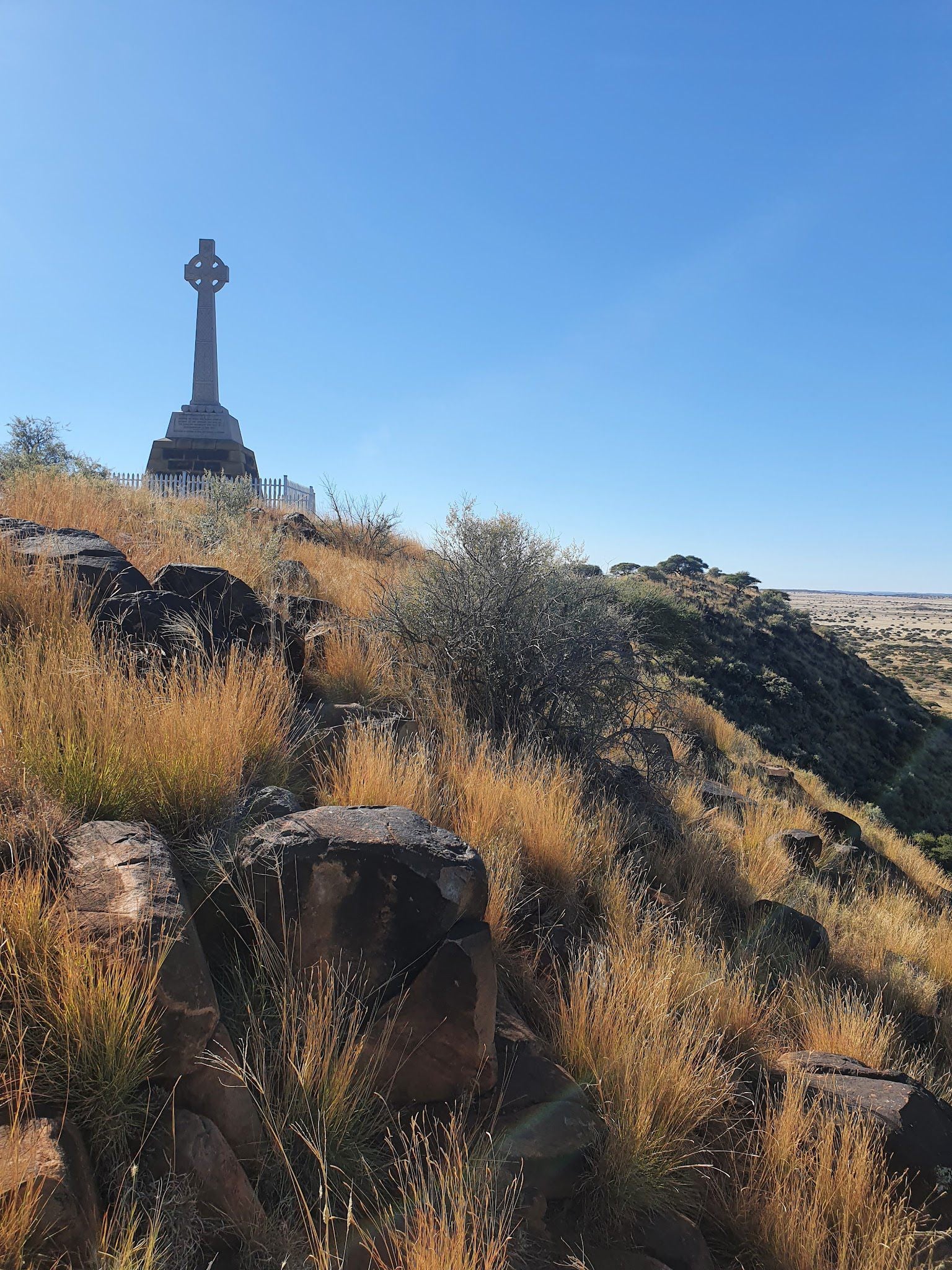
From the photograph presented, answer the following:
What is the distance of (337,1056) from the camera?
2.29 metres

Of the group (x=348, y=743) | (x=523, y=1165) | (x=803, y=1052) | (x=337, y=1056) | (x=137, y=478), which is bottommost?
(x=803, y=1052)

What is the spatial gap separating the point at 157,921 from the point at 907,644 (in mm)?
91869

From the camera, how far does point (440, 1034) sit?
8.25 ft

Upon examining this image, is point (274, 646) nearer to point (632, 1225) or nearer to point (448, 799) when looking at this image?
point (448, 799)

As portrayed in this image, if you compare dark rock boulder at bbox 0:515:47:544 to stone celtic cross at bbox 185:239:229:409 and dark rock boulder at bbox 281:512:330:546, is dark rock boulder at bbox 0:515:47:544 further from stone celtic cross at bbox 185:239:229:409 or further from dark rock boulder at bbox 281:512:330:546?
stone celtic cross at bbox 185:239:229:409

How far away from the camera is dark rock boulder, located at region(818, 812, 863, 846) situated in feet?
29.8

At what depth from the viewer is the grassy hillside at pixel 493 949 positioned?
1.93 meters

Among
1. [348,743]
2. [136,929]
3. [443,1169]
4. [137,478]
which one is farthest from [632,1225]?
[137,478]

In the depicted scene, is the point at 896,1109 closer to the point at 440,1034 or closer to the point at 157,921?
the point at 440,1034

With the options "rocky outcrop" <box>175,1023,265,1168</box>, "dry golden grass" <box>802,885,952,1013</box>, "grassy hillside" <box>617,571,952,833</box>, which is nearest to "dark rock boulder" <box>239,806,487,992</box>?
"rocky outcrop" <box>175,1023,265,1168</box>

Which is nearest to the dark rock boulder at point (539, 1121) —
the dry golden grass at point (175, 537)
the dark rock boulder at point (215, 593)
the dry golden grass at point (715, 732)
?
the dark rock boulder at point (215, 593)

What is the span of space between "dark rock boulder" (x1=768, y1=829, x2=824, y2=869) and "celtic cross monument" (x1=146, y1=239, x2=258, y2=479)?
2219 cm

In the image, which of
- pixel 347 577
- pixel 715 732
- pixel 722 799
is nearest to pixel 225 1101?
pixel 722 799

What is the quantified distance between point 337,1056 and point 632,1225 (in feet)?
3.82
